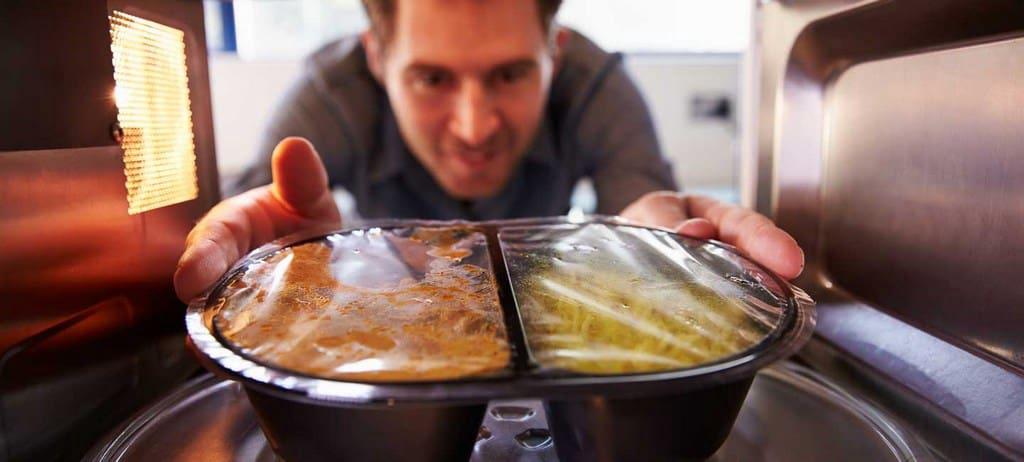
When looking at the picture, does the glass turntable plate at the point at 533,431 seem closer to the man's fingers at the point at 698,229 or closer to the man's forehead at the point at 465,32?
the man's fingers at the point at 698,229

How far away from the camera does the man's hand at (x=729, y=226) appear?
534 millimetres

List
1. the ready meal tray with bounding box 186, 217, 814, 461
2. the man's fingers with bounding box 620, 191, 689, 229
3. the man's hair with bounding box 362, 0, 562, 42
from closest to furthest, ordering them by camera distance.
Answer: the ready meal tray with bounding box 186, 217, 814, 461, the man's fingers with bounding box 620, 191, 689, 229, the man's hair with bounding box 362, 0, 562, 42

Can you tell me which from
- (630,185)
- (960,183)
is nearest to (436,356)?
(960,183)

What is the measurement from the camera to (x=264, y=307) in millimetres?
424

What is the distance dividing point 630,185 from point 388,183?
52 cm

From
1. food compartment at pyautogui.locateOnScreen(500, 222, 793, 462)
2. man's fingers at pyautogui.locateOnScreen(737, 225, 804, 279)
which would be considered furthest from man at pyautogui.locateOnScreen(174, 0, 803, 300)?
food compartment at pyautogui.locateOnScreen(500, 222, 793, 462)

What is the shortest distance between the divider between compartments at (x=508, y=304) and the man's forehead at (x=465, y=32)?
0.50 m

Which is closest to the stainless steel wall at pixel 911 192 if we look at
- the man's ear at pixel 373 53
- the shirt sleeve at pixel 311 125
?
the man's ear at pixel 373 53

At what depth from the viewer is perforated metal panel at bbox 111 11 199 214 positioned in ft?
1.59

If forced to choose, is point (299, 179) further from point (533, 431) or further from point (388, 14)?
point (388, 14)

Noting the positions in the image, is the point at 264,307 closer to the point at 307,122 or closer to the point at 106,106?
the point at 106,106

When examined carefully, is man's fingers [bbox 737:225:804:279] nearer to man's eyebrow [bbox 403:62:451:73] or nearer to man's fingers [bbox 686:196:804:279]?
man's fingers [bbox 686:196:804:279]

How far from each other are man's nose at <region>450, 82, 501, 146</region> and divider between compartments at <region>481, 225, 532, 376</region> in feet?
1.62

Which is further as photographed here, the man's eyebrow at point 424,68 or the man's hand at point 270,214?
the man's eyebrow at point 424,68
